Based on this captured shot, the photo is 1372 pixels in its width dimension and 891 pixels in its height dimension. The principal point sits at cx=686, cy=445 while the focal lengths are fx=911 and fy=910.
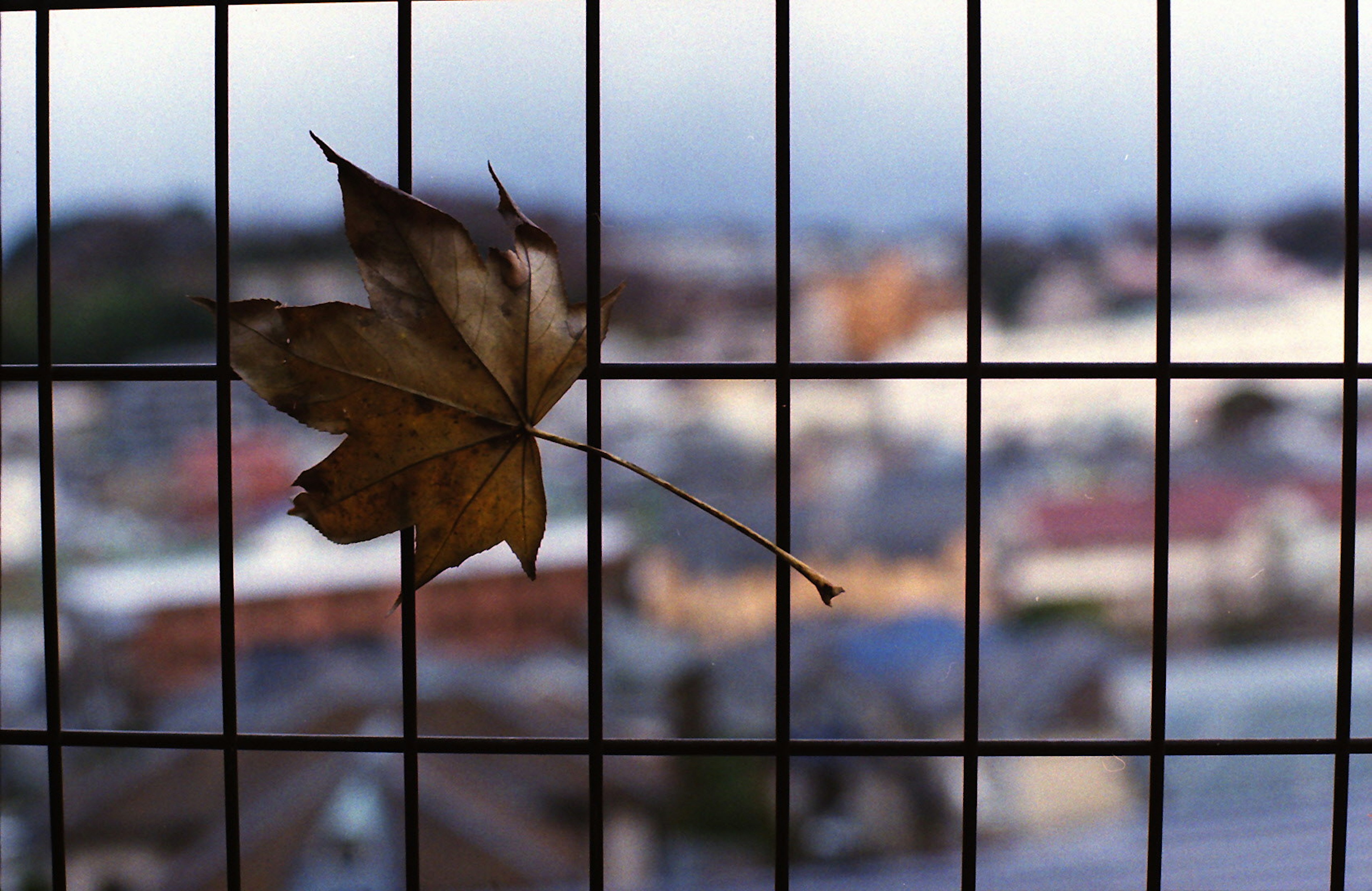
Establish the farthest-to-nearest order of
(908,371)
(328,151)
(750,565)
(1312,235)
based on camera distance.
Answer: (750,565)
(1312,235)
(908,371)
(328,151)

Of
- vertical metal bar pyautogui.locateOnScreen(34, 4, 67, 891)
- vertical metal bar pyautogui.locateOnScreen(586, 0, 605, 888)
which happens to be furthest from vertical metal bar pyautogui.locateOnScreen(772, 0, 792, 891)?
vertical metal bar pyautogui.locateOnScreen(34, 4, 67, 891)

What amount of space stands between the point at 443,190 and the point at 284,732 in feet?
2.70

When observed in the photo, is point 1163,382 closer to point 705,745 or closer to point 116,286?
point 705,745

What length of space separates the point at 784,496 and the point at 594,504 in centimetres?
27

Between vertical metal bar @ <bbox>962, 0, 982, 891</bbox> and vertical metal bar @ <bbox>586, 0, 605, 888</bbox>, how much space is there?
1.71ft

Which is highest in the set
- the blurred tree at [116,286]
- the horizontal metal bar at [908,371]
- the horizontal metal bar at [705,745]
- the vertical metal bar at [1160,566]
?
the blurred tree at [116,286]

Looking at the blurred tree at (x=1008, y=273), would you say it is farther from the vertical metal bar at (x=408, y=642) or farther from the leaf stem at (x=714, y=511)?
the vertical metal bar at (x=408, y=642)

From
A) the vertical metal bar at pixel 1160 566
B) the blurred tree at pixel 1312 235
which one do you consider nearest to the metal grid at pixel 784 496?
the vertical metal bar at pixel 1160 566

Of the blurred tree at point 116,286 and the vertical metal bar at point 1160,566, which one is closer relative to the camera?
the vertical metal bar at point 1160,566

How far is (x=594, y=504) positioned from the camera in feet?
4.22

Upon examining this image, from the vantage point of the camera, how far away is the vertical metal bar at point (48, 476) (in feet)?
4.39

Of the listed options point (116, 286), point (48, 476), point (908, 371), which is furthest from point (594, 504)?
point (116, 286)

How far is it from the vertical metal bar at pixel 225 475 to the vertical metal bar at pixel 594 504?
20.4 inches

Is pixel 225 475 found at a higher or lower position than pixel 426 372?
lower
